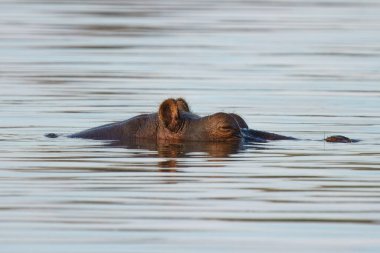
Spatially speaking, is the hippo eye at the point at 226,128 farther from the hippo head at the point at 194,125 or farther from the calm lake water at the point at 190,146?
the calm lake water at the point at 190,146

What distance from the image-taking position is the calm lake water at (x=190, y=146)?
9.47 metres

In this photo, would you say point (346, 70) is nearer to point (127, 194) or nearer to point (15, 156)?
point (15, 156)

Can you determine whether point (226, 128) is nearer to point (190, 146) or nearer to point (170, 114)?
point (190, 146)

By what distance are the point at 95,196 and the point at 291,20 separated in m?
25.1

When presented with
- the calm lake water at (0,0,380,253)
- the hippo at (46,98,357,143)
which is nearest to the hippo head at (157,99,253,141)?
the hippo at (46,98,357,143)

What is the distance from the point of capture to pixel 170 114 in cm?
1499

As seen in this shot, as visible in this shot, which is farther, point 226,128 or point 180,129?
point 180,129

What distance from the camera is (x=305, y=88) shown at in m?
20.5

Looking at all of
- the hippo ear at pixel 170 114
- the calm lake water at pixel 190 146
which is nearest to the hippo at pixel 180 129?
the hippo ear at pixel 170 114

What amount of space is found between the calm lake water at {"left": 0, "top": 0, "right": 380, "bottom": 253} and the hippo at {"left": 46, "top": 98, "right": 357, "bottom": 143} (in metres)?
0.34

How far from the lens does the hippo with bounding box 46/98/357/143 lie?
14.8m

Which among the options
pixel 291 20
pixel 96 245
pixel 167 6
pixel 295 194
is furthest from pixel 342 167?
pixel 167 6

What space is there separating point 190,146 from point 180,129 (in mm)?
496

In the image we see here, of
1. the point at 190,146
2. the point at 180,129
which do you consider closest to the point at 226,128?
the point at 190,146
